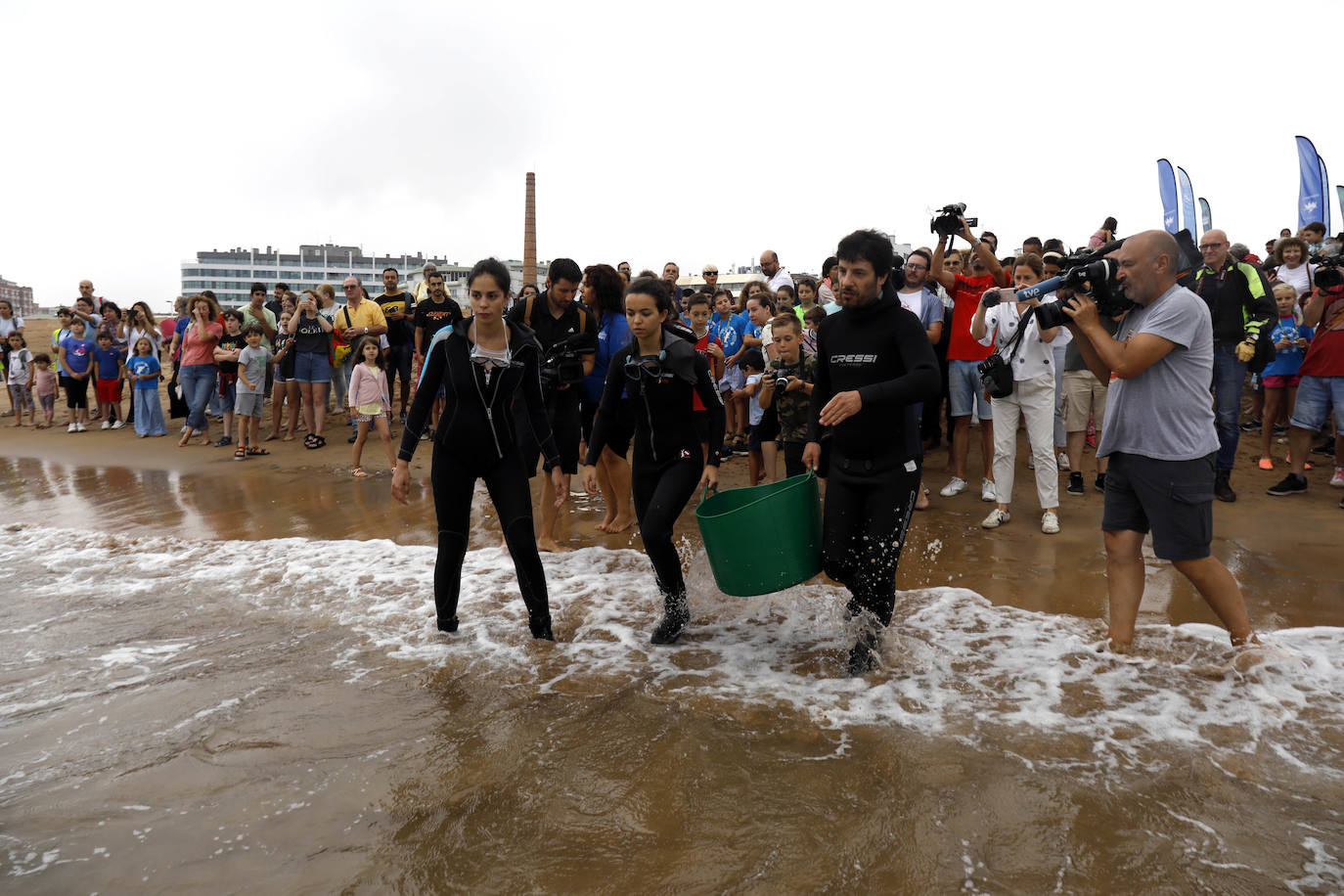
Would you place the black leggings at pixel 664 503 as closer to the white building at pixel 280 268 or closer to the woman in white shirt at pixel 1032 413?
the woman in white shirt at pixel 1032 413

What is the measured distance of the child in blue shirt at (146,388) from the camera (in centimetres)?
1362

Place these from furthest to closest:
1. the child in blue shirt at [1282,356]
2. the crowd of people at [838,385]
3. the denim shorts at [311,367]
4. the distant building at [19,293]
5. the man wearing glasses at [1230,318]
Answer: the distant building at [19,293], the denim shorts at [311,367], the child in blue shirt at [1282,356], the man wearing glasses at [1230,318], the crowd of people at [838,385]

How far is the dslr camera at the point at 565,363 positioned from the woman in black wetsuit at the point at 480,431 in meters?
1.53

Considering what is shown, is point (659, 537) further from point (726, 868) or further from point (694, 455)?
point (726, 868)

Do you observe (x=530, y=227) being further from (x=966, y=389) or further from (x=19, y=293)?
(x=19, y=293)

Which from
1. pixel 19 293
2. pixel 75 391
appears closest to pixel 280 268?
pixel 19 293

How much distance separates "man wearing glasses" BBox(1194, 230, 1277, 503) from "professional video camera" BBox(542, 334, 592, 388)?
230 inches

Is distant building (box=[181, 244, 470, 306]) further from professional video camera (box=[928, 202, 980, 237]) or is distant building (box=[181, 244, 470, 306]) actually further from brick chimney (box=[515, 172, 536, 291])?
professional video camera (box=[928, 202, 980, 237])

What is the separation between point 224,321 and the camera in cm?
1263

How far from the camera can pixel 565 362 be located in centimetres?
641

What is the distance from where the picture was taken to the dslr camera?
641 centimetres

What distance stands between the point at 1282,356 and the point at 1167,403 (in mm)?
6331

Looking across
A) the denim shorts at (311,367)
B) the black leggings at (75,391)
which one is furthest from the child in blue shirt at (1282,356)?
the black leggings at (75,391)

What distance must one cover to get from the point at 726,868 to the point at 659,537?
2129 mm
